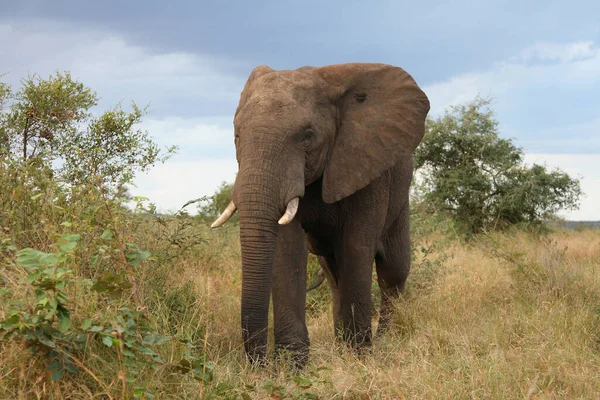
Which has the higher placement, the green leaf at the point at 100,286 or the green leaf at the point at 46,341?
the green leaf at the point at 100,286

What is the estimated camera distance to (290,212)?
5.11m

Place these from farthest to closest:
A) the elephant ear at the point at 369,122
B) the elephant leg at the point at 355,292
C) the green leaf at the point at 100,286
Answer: the elephant leg at the point at 355,292 < the elephant ear at the point at 369,122 < the green leaf at the point at 100,286

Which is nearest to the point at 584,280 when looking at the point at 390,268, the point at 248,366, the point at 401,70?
the point at 390,268

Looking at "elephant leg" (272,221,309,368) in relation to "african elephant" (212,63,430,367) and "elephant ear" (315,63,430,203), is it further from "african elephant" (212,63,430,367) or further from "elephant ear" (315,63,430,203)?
"elephant ear" (315,63,430,203)

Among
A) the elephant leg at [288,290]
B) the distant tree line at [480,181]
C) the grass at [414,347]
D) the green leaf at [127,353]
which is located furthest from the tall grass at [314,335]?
the distant tree line at [480,181]

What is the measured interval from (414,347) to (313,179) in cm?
166

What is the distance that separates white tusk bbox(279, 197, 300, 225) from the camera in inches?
199

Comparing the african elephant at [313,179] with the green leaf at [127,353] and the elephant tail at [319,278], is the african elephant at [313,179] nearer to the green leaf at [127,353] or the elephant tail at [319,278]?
the elephant tail at [319,278]

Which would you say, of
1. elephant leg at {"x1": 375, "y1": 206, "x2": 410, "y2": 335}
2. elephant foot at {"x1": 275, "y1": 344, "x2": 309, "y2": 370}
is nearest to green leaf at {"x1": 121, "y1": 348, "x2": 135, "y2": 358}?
elephant foot at {"x1": 275, "y1": 344, "x2": 309, "y2": 370}

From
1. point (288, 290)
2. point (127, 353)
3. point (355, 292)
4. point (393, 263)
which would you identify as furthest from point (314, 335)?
point (127, 353)

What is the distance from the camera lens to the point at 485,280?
885cm

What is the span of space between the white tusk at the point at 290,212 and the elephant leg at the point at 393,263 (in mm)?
2225

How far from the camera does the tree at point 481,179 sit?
65.9 feet

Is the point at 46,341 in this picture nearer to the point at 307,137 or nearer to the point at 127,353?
the point at 127,353
